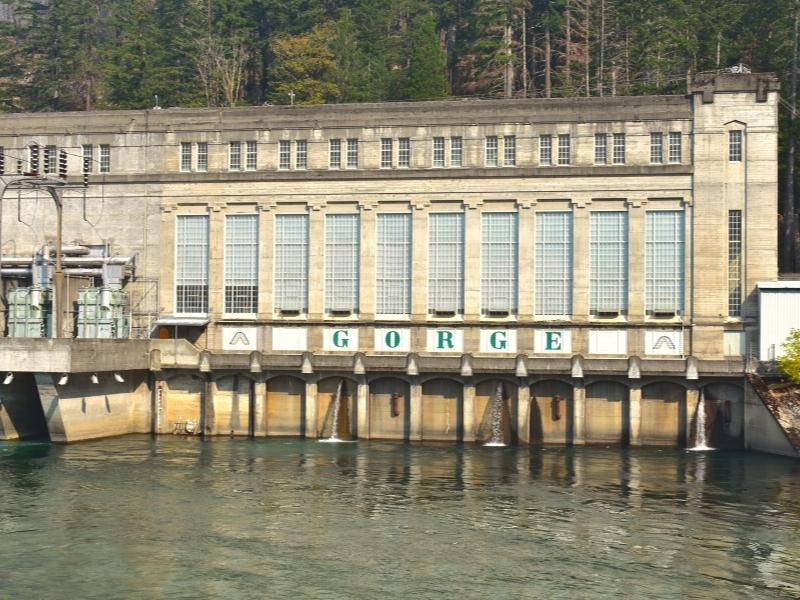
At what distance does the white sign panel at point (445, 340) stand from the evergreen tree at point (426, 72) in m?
45.5

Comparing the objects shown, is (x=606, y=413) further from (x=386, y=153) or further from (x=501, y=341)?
(x=386, y=153)

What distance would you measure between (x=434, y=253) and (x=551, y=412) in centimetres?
1408

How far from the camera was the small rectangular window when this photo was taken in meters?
82.5

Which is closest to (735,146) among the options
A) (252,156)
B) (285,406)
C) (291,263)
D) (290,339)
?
(291,263)

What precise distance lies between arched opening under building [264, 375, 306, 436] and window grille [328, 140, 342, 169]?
15.8m

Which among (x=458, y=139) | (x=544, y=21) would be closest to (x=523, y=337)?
(x=458, y=139)

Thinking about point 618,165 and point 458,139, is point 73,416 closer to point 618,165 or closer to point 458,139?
point 458,139

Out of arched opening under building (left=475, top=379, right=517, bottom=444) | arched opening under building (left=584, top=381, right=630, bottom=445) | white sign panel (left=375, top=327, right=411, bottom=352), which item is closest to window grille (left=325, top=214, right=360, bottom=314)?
white sign panel (left=375, top=327, right=411, bottom=352)

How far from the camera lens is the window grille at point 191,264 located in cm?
8438

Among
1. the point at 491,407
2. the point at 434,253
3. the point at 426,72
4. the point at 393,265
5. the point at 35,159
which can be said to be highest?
the point at 426,72

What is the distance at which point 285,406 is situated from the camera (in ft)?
260

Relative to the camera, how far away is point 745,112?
7800cm

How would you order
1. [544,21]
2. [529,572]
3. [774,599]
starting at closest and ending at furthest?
[774,599], [529,572], [544,21]

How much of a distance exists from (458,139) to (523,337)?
1468 cm
